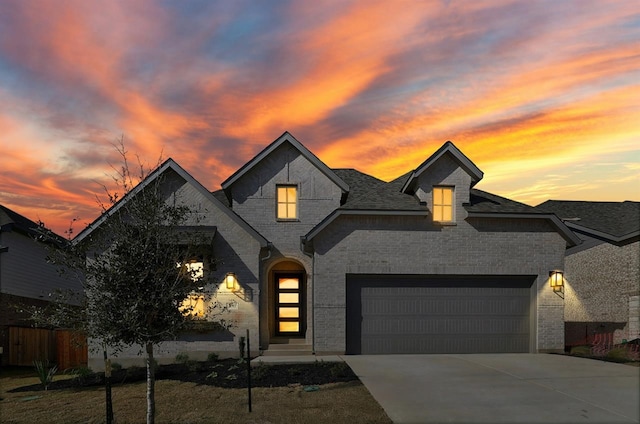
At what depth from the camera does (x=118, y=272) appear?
9.82m

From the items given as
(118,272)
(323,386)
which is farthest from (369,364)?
(118,272)

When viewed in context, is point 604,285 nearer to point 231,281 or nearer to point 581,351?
point 581,351

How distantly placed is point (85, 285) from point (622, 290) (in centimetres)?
2195

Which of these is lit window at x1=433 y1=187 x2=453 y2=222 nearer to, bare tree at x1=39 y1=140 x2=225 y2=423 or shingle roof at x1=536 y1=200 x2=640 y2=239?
shingle roof at x1=536 y1=200 x2=640 y2=239

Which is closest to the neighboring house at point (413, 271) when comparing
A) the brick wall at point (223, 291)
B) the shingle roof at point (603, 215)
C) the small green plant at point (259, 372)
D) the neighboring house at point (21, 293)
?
the brick wall at point (223, 291)

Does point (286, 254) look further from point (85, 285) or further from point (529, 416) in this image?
point (529, 416)

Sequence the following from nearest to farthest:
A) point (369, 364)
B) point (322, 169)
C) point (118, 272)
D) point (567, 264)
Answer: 1. point (118, 272)
2. point (369, 364)
3. point (322, 169)
4. point (567, 264)

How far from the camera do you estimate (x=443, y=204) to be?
18938 millimetres

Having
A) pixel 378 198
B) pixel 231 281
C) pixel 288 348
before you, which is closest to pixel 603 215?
pixel 378 198

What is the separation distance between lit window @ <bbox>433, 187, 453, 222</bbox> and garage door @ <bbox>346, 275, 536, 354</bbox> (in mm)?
2179

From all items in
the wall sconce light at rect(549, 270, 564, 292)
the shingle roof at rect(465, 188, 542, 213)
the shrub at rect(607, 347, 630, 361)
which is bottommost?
the shrub at rect(607, 347, 630, 361)

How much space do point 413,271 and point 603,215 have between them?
39.9 feet

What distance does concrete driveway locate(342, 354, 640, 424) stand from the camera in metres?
9.95

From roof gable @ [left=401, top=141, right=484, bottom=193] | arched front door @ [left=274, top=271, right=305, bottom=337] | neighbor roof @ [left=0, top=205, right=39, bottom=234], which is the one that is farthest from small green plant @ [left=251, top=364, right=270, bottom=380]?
neighbor roof @ [left=0, top=205, right=39, bottom=234]
